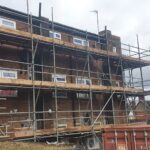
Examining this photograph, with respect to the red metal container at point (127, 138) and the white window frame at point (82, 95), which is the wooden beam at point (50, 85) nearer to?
the white window frame at point (82, 95)

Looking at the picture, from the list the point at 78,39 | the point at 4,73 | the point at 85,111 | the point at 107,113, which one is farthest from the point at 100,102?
the point at 4,73

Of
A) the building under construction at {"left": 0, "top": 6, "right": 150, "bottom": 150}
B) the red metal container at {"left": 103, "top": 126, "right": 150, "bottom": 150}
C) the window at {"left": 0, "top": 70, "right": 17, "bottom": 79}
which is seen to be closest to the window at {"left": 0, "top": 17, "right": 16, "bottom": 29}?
the building under construction at {"left": 0, "top": 6, "right": 150, "bottom": 150}

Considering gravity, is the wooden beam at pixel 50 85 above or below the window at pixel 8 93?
above

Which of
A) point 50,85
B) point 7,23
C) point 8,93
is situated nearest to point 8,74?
point 8,93

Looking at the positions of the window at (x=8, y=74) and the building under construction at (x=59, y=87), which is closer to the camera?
the building under construction at (x=59, y=87)

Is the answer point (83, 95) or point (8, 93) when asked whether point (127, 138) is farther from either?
point (83, 95)

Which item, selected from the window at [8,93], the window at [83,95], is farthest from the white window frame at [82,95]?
the window at [8,93]

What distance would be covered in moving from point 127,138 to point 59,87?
649cm

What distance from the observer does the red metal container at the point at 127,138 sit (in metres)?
13.9

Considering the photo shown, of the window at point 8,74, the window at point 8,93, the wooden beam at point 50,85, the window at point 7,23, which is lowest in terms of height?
the window at point 8,93

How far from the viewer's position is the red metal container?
13.9m

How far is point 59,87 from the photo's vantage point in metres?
19.8

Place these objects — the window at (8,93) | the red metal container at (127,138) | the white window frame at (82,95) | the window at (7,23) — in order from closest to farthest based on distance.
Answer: the red metal container at (127,138) → the window at (8,93) → the window at (7,23) → the white window frame at (82,95)

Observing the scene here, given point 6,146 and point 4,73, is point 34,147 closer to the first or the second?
point 6,146
